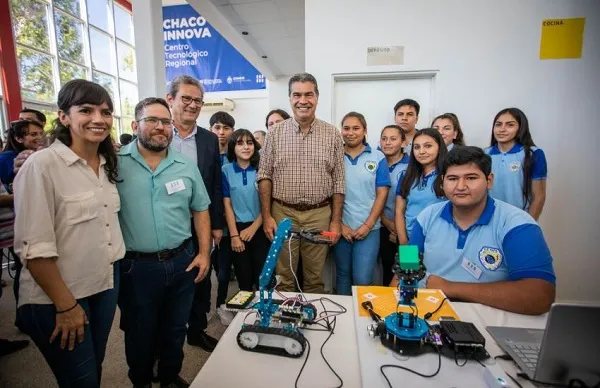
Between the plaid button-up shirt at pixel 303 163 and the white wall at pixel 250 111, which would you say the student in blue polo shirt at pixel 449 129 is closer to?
the plaid button-up shirt at pixel 303 163

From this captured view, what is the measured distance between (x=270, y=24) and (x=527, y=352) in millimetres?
5185

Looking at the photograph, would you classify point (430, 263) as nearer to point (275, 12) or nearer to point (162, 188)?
point (162, 188)

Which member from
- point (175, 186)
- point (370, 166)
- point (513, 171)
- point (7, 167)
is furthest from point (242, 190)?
point (513, 171)

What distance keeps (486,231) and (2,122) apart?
654 centimetres

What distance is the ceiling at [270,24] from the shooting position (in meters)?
4.11

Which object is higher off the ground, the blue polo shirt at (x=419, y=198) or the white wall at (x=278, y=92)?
the white wall at (x=278, y=92)

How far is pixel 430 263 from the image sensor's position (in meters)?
1.49

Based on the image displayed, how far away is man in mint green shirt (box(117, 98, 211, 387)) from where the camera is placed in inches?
55.1

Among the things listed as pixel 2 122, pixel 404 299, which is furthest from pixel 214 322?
pixel 2 122

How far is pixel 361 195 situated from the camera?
2.38 m

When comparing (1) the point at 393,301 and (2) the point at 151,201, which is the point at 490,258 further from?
(2) the point at 151,201

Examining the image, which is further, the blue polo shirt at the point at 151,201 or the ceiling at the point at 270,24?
the ceiling at the point at 270,24

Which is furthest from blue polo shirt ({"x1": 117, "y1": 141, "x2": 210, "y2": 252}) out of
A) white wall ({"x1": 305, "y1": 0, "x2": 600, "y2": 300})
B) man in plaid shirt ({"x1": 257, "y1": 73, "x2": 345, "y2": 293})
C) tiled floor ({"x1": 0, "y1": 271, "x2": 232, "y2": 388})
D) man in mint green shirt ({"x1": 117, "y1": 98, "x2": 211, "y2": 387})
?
white wall ({"x1": 305, "y1": 0, "x2": 600, "y2": 300})

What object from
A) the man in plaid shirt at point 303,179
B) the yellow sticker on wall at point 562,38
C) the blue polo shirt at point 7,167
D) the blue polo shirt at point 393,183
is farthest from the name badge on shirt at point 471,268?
the blue polo shirt at point 7,167
